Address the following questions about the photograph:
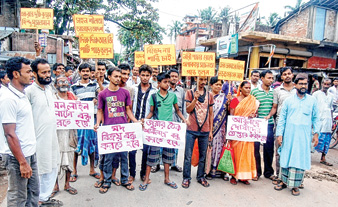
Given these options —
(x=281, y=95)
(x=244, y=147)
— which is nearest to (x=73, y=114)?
(x=244, y=147)

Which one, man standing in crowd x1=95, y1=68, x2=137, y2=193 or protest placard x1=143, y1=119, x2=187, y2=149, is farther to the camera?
protest placard x1=143, y1=119, x2=187, y2=149

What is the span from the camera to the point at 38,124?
268 centimetres

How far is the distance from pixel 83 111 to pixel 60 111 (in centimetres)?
34

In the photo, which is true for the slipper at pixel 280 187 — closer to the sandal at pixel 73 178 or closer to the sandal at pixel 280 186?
the sandal at pixel 280 186

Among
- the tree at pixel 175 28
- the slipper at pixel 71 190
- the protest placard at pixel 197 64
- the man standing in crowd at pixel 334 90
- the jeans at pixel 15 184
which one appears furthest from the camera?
the tree at pixel 175 28

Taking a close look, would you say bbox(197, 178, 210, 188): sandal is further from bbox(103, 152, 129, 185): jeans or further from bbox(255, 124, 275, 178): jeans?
bbox(103, 152, 129, 185): jeans

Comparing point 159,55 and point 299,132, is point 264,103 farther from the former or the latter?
point 159,55

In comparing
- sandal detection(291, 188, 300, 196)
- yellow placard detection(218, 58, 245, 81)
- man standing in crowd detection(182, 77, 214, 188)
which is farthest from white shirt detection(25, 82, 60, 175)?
sandal detection(291, 188, 300, 196)

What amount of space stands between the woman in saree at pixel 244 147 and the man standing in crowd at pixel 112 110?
183 centimetres

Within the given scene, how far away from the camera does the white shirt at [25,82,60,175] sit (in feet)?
8.80

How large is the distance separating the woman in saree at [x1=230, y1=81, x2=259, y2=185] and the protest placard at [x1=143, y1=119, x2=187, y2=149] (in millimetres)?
1025

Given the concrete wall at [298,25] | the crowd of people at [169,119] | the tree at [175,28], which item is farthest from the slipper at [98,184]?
the tree at [175,28]

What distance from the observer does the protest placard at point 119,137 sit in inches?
136

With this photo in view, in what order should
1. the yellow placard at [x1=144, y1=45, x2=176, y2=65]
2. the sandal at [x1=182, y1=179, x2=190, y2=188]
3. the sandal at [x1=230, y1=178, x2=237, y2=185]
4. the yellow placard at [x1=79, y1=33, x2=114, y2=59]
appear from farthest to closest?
the yellow placard at [x1=144, y1=45, x2=176, y2=65] < the yellow placard at [x1=79, y1=33, x2=114, y2=59] < the sandal at [x1=230, y1=178, x2=237, y2=185] < the sandal at [x1=182, y1=179, x2=190, y2=188]
